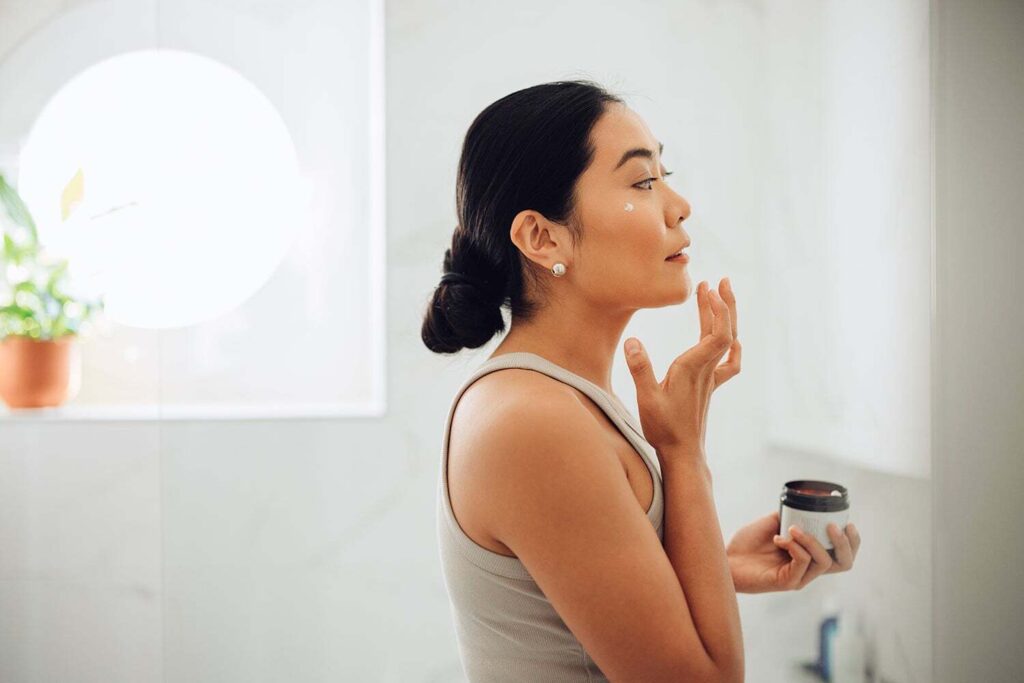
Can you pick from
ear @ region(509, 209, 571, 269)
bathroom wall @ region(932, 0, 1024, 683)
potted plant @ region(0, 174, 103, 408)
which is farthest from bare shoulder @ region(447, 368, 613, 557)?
potted plant @ region(0, 174, 103, 408)

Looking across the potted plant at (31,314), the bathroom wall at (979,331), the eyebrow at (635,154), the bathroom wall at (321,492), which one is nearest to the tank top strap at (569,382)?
the eyebrow at (635,154)

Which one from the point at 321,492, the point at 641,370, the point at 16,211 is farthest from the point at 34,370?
the point at 641,370

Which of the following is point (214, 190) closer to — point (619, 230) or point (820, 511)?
point (619, 230)

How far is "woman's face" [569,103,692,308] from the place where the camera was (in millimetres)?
782

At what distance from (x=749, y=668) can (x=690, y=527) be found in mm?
895

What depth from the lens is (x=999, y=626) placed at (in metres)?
1.24

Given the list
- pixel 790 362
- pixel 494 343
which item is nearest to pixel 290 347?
pixel 494 343

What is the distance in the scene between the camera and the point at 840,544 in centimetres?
91

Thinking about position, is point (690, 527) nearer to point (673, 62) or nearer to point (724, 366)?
point (724, 366)

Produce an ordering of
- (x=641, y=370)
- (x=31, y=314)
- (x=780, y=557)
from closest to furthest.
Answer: (x=641, y=370), (x=780, y=557), (x=31, y=314)

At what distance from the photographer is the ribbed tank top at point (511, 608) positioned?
701 millimetres

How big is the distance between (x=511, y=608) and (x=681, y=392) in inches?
10.1

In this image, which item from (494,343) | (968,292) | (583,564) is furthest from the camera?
(494,343)

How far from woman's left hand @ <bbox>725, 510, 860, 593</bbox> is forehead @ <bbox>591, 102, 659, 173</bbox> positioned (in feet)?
1.61
